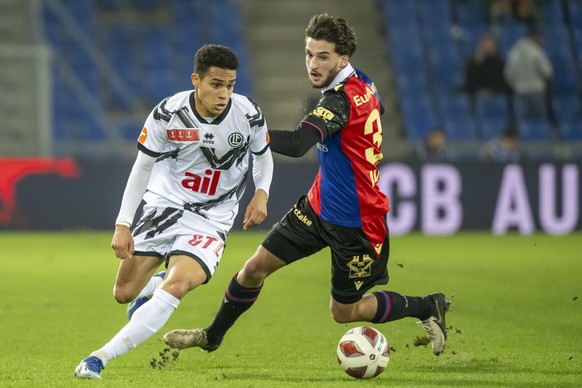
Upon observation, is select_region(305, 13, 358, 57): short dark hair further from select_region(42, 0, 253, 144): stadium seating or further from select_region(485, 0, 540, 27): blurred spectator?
select_region(485, 0, 540, 27): blurred spectator

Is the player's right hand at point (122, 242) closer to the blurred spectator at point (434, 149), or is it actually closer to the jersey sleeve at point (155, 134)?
the jersey sleeve at point (155, 134)

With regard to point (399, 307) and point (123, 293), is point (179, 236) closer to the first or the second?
point (123, 293)

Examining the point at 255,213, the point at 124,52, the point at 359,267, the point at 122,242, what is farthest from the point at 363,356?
the point at 124,52

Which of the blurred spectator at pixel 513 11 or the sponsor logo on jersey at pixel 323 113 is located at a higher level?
the blurred spectator at pixel 513 11

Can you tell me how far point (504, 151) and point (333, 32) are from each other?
1107 cm

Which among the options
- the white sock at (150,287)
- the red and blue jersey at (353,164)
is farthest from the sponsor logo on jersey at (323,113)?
the white sock at (150,287)

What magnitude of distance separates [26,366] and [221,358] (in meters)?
1.18

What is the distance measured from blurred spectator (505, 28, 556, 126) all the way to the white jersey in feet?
42.5

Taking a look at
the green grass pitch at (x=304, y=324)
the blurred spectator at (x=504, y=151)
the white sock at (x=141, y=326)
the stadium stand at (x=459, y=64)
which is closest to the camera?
the white sock at (x=141, y=326)

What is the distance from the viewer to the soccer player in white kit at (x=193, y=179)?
6430mm

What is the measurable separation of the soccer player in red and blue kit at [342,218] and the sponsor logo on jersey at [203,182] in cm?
47

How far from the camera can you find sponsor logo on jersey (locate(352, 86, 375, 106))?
253 inches

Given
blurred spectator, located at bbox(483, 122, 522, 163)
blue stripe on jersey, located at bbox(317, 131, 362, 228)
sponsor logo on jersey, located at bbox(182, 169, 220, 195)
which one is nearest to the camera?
blue stripe on jersey, located at bbox(317, 131, 362, 228)

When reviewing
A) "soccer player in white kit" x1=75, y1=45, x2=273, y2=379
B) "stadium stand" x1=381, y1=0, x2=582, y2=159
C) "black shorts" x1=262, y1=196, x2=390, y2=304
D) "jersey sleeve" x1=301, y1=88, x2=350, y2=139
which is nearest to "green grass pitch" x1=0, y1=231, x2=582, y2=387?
"black shorts" x1=262, y1=196, x2=390, y2=304
